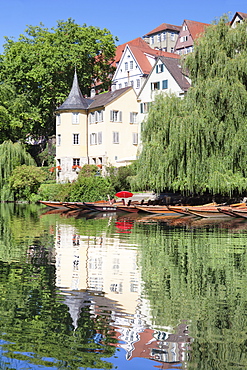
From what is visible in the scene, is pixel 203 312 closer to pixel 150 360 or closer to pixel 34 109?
pixel 150 360

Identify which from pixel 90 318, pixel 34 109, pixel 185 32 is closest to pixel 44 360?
pixel 90 318

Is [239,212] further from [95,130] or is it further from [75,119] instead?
[75,119]

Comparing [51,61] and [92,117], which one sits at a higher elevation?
[51,61]

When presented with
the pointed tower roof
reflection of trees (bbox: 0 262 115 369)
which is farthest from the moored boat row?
the pointed tower roof

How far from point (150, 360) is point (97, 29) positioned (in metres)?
64.2

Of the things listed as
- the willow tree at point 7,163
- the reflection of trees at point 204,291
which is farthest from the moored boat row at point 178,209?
the willow tree at point 7,163

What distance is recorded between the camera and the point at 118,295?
1184 centimetres

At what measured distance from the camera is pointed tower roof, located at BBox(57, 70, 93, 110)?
62531 millimetres

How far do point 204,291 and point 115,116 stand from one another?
49.8 meters

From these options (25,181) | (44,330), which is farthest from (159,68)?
(44,330)

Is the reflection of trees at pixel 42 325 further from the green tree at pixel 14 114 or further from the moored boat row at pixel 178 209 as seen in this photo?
the green tree at pixel 14 114

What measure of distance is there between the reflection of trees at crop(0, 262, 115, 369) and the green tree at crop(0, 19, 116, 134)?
5405 centimetres

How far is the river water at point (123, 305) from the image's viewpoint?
805 cm

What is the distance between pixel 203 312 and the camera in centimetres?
1039
